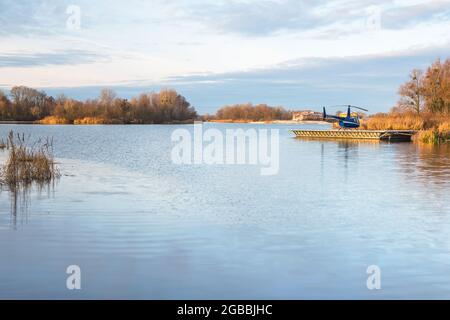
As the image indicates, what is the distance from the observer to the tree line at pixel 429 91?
151 feet

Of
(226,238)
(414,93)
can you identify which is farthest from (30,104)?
(226,238)

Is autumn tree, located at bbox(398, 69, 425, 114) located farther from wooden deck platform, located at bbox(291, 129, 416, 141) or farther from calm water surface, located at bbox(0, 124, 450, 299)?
calm water surface, located at bbox(0, 124, 450, 299)

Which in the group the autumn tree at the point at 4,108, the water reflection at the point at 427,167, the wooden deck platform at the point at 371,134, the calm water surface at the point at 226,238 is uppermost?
the autumn tree at the point at 4,108

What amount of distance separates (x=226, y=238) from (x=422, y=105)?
146 ft

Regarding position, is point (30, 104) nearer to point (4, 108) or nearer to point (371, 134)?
point (4, 108)

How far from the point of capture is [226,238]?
830cm

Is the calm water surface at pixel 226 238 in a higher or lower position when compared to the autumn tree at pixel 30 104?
lower

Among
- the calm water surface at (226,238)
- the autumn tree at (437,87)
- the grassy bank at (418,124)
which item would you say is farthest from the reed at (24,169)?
the autumn tree at (437,87)

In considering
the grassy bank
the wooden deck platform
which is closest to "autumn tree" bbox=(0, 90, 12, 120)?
the wooden deck platform

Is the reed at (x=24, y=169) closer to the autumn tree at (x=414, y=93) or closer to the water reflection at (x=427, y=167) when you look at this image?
the water reflection at (x=427, y=167)

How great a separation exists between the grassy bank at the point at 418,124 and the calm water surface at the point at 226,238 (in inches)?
894
